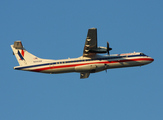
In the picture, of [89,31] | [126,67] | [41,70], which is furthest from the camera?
[126,67]

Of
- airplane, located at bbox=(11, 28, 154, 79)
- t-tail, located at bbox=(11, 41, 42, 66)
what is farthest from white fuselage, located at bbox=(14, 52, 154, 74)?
t-tail, located at bbox=(11, 41, 42, 66)

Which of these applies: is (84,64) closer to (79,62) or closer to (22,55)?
(79,62)

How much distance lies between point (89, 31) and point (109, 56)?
740 cm

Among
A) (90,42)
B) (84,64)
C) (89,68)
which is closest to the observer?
(90,42)

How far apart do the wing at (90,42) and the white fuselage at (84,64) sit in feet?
3.48

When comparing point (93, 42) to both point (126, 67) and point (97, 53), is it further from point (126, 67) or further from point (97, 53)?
point (126, 67)

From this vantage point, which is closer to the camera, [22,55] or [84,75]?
[22,55]

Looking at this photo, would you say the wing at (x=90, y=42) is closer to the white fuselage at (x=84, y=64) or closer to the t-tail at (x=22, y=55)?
the white fuselage at (x=84, y=64)

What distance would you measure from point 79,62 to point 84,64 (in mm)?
915

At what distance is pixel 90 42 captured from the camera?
153 ft

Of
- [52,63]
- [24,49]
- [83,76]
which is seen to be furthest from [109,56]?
[24,49]

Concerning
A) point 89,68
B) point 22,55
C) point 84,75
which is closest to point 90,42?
point 89,68

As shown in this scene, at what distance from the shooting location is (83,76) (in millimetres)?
52812

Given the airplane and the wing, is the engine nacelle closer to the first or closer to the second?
the airplane
